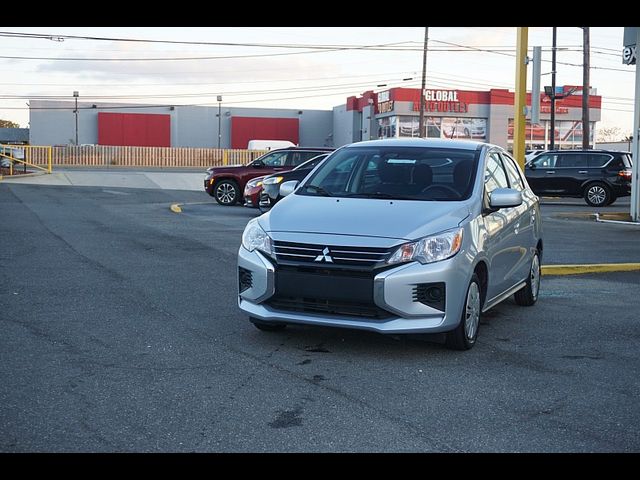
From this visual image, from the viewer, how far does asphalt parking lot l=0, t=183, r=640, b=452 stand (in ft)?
16.3

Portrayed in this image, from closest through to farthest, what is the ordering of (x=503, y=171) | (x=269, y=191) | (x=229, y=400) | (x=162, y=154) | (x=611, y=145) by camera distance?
(x=229, y=400) < (x=503, y=171) < (x=269, y=191) < (x=162, y=154) < (x=611, y=145)

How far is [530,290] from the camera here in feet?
30.4

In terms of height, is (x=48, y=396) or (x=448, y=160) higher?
(x=448, y=160)

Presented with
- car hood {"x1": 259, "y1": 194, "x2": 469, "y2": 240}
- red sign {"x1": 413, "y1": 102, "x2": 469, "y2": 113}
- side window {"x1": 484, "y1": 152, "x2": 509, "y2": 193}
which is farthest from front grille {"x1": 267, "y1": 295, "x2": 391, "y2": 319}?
red sign {"x1": 413, "y1": 102, "x2": 469, "y2": 113}

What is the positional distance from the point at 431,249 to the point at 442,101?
60.4m

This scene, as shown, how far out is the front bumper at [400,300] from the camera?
21.7 ft

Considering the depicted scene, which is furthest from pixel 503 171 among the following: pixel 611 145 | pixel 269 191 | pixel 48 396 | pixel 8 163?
pixel 611 145

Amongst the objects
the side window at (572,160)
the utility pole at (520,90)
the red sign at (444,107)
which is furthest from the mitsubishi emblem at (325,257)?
the red sign at (444,107)

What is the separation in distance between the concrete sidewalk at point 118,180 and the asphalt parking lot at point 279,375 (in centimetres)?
2398

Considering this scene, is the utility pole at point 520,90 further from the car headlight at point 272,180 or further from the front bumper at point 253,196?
the front bumper at point 253,196

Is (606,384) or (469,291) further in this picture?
(469,291)

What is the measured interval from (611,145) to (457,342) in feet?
272
